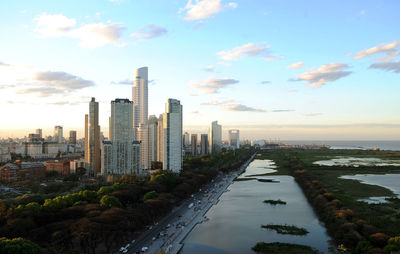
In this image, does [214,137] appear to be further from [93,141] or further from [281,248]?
[281,248]

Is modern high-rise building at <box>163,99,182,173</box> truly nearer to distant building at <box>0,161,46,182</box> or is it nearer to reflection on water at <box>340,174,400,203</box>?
distant building at <box>0,161,46,182</box>

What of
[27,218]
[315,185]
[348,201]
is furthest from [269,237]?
[315,185]

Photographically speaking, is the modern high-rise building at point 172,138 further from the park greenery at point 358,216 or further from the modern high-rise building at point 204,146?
Result: the modern high-rise building at point 204,146

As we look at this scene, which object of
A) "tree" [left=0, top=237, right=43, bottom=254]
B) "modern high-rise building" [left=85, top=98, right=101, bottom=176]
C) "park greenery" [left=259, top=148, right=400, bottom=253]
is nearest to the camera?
"tree" [left=0, top=237, right=43, bottom=254]

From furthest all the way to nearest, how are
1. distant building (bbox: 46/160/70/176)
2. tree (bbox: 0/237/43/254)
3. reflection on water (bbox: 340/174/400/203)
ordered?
distant building (bbox: 46/160/70/176) < reflection on water (bbox: 340/174/400/203) < tree (bbox: 0/237/43/254)

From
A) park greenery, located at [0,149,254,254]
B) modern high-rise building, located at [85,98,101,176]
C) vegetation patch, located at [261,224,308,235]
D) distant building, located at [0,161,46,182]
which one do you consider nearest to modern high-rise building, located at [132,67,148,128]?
modern high-rise building, located at [85,98,101,176]

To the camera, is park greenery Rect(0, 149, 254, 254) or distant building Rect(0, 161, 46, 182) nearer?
park greenery Rect(0, 149, 254, 254)

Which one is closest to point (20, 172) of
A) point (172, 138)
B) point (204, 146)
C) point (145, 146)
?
point (145, 146)
